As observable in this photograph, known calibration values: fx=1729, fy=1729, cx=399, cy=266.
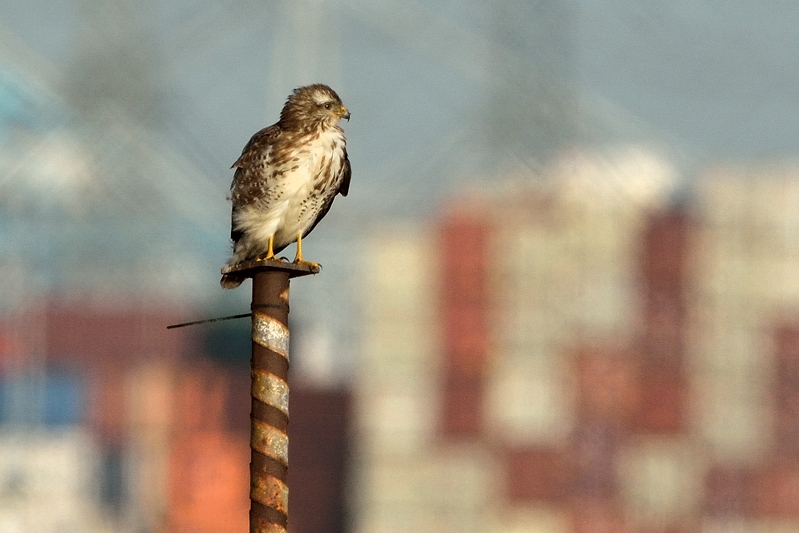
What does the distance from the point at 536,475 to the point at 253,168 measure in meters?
96.5

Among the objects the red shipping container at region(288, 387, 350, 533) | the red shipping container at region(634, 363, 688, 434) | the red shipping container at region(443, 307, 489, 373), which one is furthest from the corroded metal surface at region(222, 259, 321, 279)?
the red shipping container at region(288, 387, 350, 533)

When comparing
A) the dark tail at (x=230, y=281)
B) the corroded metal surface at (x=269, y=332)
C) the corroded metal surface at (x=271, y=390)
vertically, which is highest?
the dark tail at (x=230, y=281)

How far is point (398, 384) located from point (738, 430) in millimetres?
22850

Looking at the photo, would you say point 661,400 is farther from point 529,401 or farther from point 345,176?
point 345,176

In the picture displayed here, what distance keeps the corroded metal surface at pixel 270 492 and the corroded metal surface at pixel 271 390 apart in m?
0.49

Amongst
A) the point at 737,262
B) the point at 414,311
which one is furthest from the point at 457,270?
the point at 737,262

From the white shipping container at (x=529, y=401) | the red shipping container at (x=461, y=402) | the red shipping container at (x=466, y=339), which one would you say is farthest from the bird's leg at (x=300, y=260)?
the red shipping container at (x=461, y=402)

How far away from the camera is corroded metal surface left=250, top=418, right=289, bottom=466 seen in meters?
12.1

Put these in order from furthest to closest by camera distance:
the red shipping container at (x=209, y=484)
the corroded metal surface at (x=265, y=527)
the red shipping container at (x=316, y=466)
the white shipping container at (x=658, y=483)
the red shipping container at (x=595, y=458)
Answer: the red shipping container at (x=316, y=466)
the red shipping container at (x=209, y=484)
the white shipping container at (x=658, y=483)
the red shipping container at (x=595, y=458)
the corroded metal surface at (x=265, y=527)

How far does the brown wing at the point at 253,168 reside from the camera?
49.6 ft

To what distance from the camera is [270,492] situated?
474 inches

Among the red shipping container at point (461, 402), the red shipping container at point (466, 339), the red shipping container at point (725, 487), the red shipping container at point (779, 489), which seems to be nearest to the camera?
the red shipping container at point (779, 489)

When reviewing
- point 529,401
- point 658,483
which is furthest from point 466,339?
point 658,483

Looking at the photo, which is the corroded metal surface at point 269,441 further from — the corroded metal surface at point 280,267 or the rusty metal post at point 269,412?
the corroded metal surface at point 280,267
